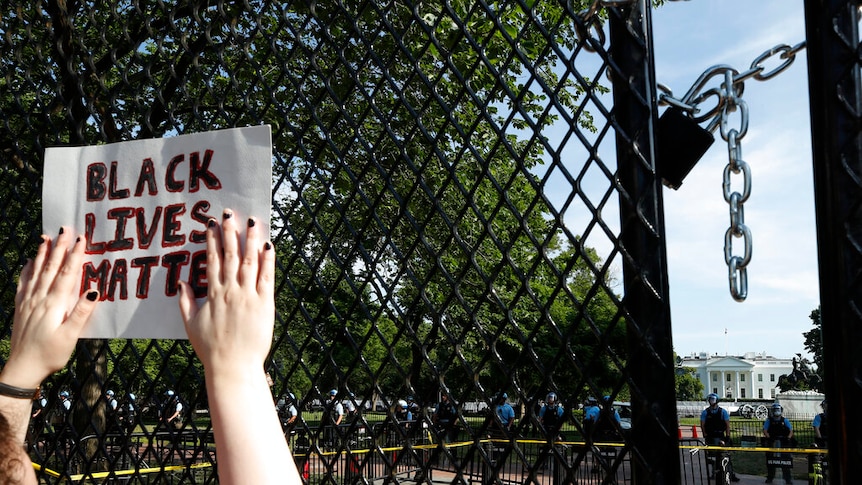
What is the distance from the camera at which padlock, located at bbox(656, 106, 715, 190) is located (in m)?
1.52

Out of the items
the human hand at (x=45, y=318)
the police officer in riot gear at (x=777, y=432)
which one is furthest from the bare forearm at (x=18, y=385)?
the police officer in riot gear at (x=777, y=432)

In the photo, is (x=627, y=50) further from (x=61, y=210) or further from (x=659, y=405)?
(x=61, y=210)

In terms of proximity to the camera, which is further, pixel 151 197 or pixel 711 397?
pixel 711 397

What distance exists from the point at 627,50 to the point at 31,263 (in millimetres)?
1561

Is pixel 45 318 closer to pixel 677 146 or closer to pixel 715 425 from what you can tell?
pixel 677 146

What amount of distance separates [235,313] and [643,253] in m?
0.86

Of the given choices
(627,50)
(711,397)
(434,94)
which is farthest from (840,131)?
(711,397)

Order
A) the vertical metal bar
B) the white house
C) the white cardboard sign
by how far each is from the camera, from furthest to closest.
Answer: the white house → the white cardboard sign → the vertical metal bar

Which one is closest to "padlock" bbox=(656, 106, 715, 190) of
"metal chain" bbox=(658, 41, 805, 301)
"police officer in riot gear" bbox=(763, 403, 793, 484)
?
"metal chain" bbox=(658, 41, 805, 301)

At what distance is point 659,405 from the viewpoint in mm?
1471

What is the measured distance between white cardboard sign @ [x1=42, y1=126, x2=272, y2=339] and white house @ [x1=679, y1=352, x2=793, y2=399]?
405ft

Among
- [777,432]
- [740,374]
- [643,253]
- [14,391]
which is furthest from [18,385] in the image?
[740,374]

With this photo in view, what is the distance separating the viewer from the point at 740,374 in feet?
389

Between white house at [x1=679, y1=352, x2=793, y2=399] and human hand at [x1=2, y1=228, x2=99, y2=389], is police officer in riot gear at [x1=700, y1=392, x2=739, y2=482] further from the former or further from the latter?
white house at [x1=679, y1=352, x2=793, y2=399]
